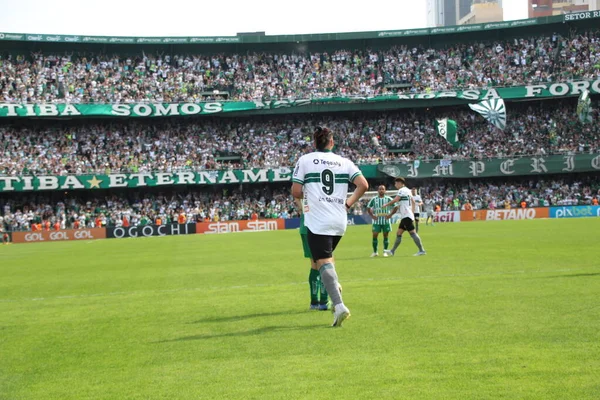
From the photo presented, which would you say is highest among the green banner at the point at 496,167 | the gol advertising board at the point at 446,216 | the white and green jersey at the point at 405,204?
the white and green jersey at the point at 405,204

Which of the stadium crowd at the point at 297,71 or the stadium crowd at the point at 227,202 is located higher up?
the stadium crowd at the point at 297,71

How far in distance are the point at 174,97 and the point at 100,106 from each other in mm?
6243

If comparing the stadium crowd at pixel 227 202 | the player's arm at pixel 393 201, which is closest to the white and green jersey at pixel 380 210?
the player's arm at pixel 393 201

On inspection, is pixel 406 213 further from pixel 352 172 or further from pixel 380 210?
pixel 352 172

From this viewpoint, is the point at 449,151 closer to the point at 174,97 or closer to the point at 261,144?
the point at 261,144

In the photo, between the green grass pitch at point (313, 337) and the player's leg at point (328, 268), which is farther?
the player's leg at point (328, 268)

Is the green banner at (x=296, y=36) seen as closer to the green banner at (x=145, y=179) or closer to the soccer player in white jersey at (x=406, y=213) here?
the green banner at (x=145, y=179)

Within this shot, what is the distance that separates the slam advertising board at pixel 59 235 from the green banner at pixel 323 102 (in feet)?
35.2

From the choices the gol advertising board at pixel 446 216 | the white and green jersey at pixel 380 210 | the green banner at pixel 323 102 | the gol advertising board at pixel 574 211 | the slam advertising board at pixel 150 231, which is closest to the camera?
the white and green jersey at pixel 380 210

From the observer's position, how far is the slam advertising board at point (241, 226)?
54622 millimetres

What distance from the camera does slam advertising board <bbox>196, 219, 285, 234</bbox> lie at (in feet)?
179

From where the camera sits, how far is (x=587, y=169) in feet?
195

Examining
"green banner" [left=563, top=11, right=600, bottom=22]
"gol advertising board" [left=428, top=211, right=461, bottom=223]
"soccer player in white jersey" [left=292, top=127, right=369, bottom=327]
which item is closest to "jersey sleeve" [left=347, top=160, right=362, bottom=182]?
"soccer player in white jersey" [left=292, top=127, right=369, bottom=327]

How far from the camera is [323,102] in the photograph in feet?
206
